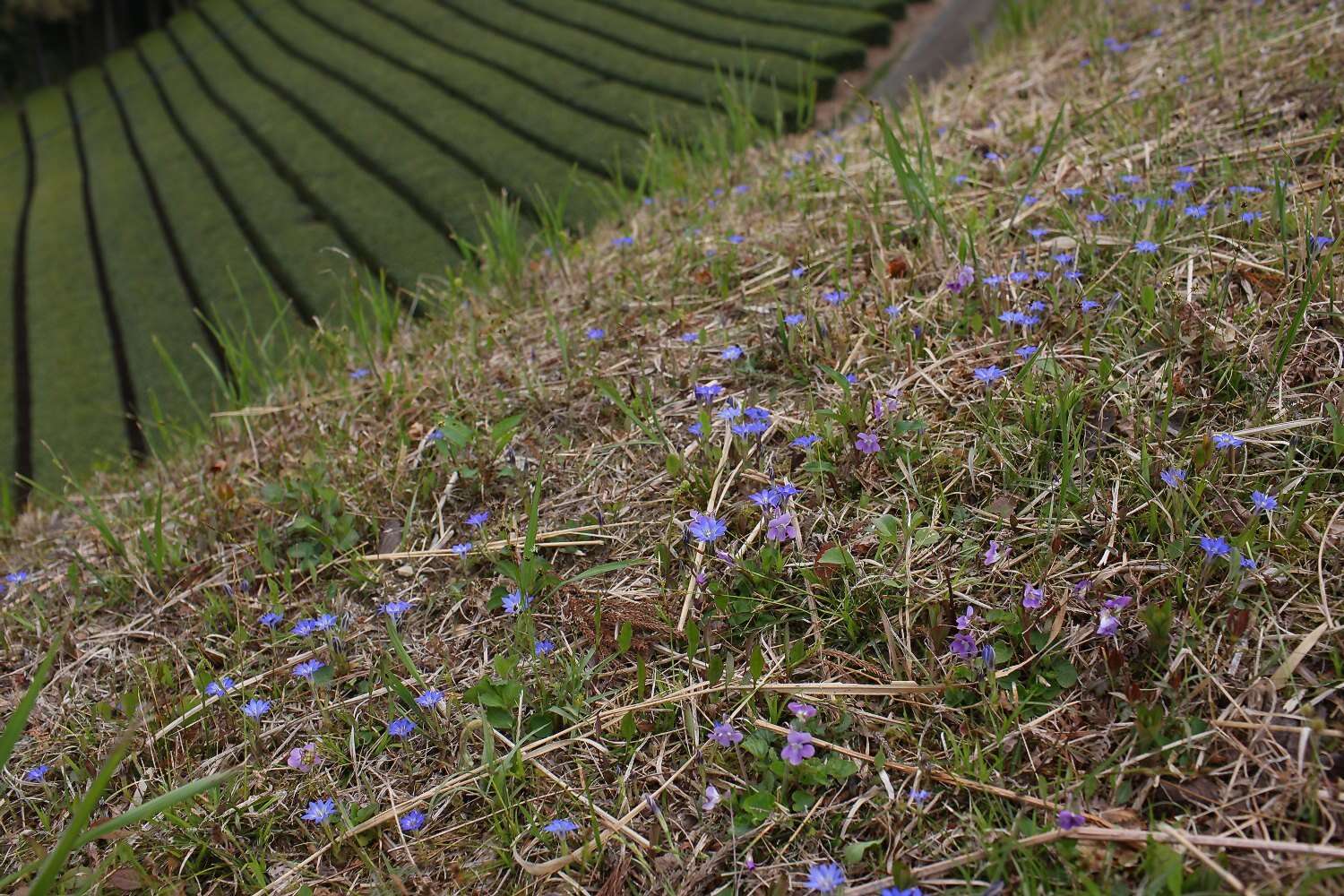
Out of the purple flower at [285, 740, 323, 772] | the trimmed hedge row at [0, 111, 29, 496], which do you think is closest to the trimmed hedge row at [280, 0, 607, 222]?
the trimmed hedge row at [0, 111, 29, 496]

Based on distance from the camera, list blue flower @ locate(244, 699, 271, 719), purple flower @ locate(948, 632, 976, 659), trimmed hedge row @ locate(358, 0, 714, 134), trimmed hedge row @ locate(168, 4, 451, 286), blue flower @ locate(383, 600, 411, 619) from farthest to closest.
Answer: trimmed hedge row @ locate(358, 0, 714, 134), trimmed hedge row @ locate(168, 4, 451, 286), blue flower @ locate(383, 600, 411, 619), blue flower @ locate(244, 699, 271, 719), purple flower @ locate(948, 632, 976, 659)

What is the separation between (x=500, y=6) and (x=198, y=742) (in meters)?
8.16

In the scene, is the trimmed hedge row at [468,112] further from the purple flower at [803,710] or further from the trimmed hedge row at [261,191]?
the purple flower at [803,710]

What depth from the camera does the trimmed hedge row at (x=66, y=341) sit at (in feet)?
15.3

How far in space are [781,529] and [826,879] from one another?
0.52 meters

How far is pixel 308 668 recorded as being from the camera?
1436 mm

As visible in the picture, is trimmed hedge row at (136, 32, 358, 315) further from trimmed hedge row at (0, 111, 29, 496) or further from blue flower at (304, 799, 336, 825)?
blue flower at (304, 799, 336, 825)

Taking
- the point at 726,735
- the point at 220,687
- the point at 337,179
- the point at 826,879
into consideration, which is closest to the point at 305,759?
the point at 220,687

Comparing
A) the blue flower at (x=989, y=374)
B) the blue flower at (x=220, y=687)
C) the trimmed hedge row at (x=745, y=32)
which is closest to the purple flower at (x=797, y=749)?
the blue flower at (x=989, y=374)

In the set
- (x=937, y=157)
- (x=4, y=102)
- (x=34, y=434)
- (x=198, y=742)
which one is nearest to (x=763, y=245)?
(x=937, y=157)

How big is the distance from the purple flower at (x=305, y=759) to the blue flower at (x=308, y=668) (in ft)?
0.41

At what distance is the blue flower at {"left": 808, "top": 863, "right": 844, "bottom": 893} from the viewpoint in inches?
40.4

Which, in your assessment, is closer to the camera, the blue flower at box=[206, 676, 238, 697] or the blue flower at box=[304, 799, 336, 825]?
the blue flower at box=[304, 799, 336, 825]

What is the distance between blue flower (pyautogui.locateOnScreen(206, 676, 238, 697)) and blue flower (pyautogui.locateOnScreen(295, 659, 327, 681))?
0.32 feet
